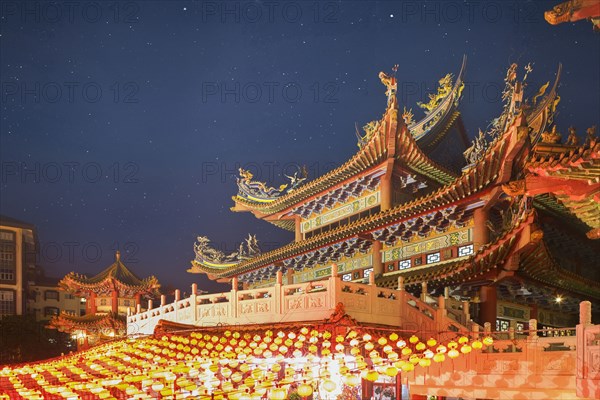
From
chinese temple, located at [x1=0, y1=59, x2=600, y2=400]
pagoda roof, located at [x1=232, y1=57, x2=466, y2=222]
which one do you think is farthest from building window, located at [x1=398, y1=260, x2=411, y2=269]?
pagoda roof, located at [x1=232, y1=57, x2=466, y2=222]

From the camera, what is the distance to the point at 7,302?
127 ft

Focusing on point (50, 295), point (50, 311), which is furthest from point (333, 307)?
point (50, 295)

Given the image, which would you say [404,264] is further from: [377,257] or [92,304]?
[92,304]

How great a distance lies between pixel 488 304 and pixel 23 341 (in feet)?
91.5

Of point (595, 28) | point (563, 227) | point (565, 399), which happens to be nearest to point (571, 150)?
point (595, 28)

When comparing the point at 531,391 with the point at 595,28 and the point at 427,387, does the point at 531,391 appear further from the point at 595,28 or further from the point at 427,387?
the point at 595,28

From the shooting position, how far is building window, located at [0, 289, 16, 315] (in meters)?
38.6

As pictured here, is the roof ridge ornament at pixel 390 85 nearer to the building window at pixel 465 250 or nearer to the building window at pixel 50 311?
the building window at pixel 465 250

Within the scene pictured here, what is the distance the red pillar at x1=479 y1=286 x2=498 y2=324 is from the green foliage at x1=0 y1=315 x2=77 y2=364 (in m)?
27.3

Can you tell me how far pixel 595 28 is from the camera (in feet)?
20.8

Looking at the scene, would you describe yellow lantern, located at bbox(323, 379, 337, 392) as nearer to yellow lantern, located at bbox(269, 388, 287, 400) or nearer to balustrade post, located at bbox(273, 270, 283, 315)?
yellow lantern, located at bbox(269, 388, 287, 400)

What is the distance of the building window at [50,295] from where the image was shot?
44250 millimetres

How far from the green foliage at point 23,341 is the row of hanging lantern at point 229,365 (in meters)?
20.9

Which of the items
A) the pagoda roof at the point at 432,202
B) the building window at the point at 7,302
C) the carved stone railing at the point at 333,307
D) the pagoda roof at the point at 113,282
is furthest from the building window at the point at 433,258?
the building window at the point at 7,302
